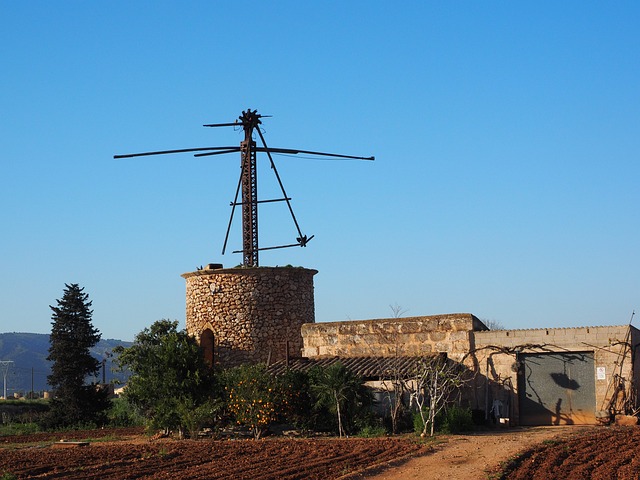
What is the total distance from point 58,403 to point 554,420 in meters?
17.8

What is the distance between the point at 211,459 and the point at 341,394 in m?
5.22

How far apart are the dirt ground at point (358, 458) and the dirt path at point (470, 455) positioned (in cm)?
2

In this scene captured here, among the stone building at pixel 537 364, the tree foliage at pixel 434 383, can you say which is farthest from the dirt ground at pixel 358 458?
the stone building at pixel 537 364

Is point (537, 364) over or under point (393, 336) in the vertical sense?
under

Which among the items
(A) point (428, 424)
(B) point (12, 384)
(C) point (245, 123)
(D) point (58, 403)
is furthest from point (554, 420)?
(B) point (12, 384)

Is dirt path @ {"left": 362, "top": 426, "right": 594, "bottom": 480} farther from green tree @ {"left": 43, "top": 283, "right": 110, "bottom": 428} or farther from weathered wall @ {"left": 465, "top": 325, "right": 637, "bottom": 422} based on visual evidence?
green tree @ {"left": 43, "top": 283, "right": 110, "bottom": 428}

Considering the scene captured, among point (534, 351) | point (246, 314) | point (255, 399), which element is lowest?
point (255, 399)

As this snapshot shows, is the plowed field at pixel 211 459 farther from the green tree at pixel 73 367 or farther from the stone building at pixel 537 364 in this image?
the green tree at pixel 73 367

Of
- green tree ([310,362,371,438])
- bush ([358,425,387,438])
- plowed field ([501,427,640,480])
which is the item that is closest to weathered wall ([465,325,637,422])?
plowed field ([501,427,640,480])

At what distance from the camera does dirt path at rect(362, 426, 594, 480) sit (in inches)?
634

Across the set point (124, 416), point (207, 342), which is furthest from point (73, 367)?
point (207, 342)

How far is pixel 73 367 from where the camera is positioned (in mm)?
33312

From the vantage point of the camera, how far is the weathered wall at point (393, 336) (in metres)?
26.1

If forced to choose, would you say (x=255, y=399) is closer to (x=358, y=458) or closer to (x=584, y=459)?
(x=358, y=458)
